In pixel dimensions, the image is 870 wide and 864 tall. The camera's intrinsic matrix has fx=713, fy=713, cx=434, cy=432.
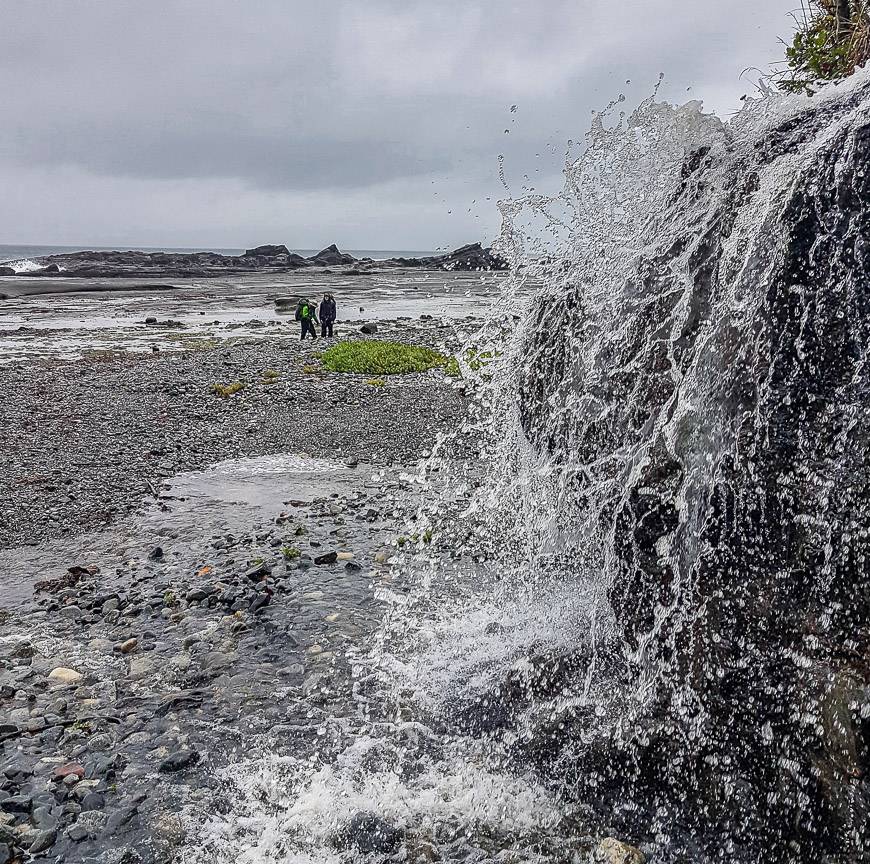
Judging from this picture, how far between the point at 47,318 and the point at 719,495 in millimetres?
45694

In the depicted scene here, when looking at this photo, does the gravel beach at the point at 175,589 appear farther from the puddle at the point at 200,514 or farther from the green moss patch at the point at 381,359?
the green moss patch at the point at 381,359

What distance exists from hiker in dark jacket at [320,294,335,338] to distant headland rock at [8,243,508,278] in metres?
52.8

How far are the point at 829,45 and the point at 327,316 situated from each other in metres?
25.1

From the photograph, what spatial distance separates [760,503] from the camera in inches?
183

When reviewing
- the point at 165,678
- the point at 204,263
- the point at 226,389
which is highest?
the point at 204,263

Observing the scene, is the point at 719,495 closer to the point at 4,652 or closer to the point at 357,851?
the point at 357,851

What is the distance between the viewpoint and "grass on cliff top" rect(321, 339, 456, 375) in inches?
874

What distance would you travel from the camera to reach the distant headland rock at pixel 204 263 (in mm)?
95363

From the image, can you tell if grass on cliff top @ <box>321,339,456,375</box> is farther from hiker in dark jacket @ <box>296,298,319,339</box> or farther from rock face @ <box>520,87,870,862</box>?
rock face @ <box>520,87,870,862</box>

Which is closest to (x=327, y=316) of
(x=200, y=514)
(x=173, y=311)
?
(x=173, y=311)

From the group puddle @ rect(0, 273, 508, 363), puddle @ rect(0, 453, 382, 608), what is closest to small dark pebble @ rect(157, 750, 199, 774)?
puddle @ rect(0, 453, 382, 608)

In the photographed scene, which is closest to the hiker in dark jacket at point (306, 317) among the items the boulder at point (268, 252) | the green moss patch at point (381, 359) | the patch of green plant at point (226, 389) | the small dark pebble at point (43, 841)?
the green moss patch at point (381, 359)

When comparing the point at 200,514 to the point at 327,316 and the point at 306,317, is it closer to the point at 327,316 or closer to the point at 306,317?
the point at 306,317

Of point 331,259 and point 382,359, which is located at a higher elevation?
point 331,259
